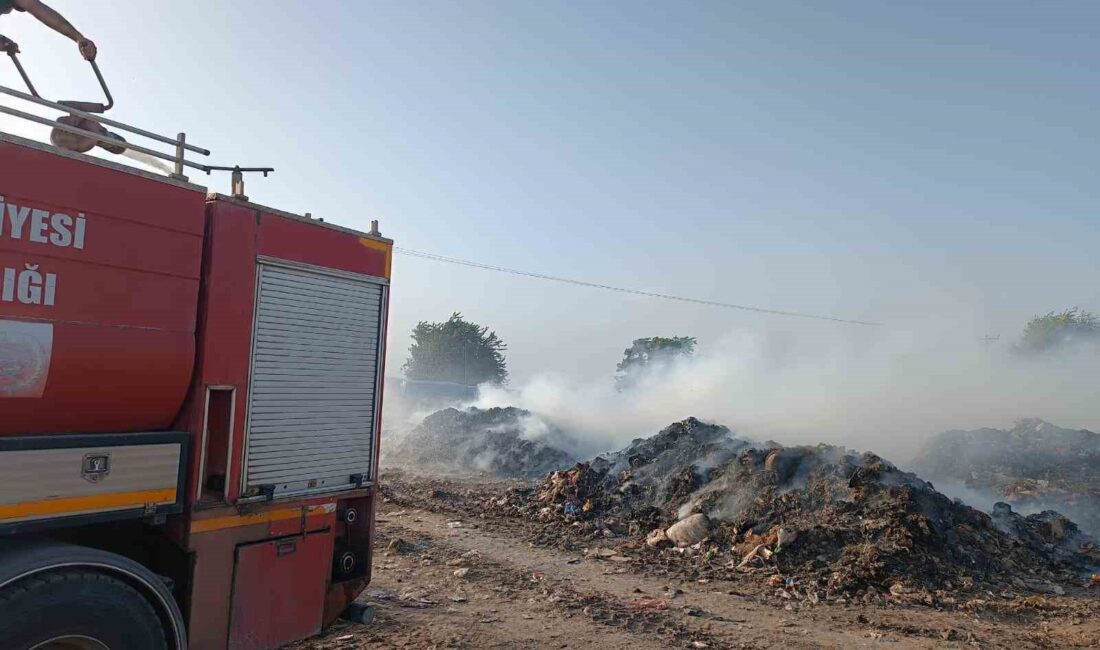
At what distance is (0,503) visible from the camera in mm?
2941

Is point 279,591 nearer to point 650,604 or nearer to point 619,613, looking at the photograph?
point 619,613

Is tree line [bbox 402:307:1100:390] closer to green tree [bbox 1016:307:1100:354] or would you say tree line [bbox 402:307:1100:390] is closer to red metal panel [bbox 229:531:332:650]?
green tree [bbox 1016:307:1100:354]

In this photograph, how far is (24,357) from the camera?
3074 millimetres

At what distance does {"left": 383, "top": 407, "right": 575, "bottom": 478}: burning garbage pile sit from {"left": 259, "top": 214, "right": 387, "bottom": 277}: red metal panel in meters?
14.5

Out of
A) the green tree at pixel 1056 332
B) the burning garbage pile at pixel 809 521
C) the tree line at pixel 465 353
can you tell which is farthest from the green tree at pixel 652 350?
the burning garbage pile at pixel 809 521

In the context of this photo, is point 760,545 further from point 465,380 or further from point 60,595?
point 465,380

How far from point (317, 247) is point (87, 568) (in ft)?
7.50

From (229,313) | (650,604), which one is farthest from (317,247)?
(650,604)

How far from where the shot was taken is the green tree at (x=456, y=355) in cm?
5534

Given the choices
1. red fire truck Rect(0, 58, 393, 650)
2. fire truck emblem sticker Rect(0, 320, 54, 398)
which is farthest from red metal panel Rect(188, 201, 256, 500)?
fire truck emblem sticker Rect(0, 320, 54, 398)

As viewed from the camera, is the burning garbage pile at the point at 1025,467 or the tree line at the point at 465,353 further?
the tree line at the point at 465,353

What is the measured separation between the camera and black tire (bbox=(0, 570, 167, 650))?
9.49ft

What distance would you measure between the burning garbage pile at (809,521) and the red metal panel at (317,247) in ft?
23.0

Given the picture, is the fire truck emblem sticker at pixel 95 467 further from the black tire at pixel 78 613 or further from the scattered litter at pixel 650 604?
the scattered litter at pixel 650 604
